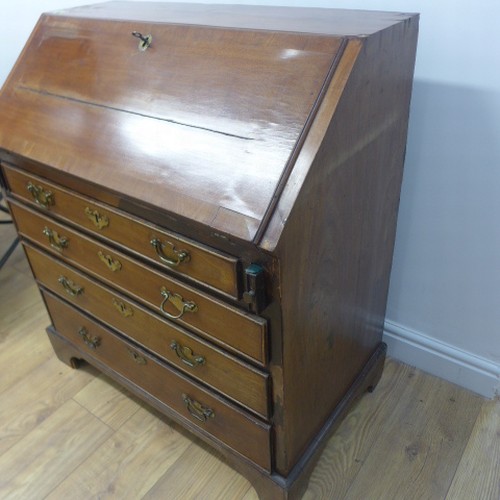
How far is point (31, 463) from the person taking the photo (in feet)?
4.28

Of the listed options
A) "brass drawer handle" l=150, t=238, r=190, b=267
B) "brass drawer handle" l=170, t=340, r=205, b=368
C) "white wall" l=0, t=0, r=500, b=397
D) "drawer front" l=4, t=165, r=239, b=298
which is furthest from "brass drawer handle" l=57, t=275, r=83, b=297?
"white wall" l=0, t=0, r=500, b=397

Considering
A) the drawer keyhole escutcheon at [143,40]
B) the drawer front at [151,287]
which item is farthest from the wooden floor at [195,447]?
the drawer keyhole escutcheon at [143,40]

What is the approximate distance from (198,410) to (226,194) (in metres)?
0.59

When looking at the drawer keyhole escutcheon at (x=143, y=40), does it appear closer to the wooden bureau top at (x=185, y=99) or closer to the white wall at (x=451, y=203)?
the wooden bureau top at (x=185, y=99)

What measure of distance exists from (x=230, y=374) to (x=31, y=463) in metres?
0.73

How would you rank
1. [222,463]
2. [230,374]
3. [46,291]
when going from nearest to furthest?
[230,374], [222,463], [46,291]

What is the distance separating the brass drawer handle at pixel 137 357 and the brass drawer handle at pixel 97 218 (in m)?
0.37

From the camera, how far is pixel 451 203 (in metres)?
1.19

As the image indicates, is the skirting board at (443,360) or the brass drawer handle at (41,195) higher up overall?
the brass drawer handle at (41,195)

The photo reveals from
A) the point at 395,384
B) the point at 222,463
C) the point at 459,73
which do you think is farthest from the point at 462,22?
the point at 222,463

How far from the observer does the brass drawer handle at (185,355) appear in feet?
3.34

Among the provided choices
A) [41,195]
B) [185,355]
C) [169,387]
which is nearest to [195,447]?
[169,387]

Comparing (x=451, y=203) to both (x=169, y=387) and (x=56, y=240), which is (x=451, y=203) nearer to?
(x=169, y=387)

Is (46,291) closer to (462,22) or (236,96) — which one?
(236,96)
